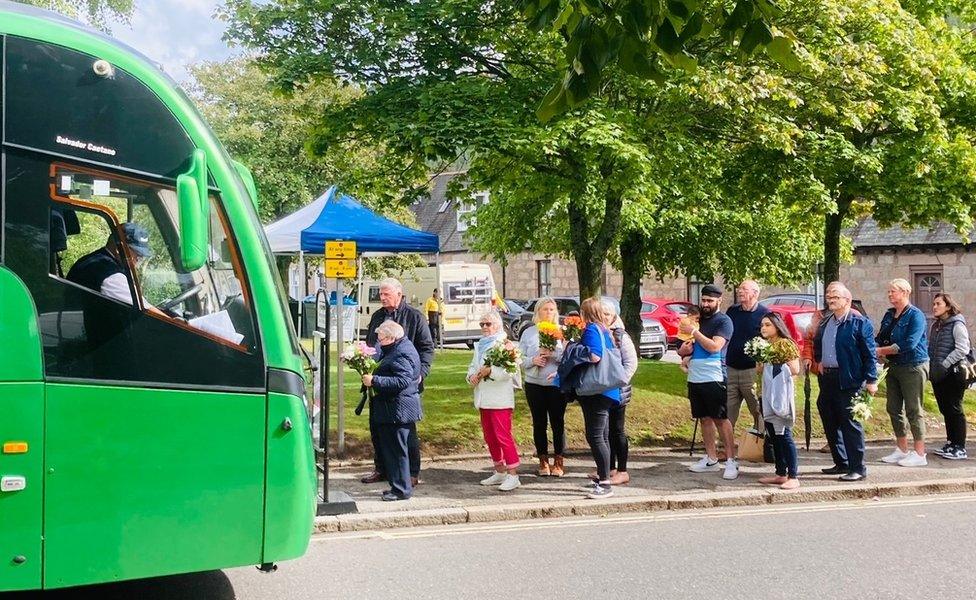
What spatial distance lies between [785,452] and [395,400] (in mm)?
3941

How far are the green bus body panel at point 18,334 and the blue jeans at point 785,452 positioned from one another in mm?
7223

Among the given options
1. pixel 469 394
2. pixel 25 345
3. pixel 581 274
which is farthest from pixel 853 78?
pixel 25 345

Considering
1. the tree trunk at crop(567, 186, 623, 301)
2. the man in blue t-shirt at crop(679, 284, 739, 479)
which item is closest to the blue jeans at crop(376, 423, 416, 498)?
the man in blue t-shirt at crop(679, 284, 739, 479)

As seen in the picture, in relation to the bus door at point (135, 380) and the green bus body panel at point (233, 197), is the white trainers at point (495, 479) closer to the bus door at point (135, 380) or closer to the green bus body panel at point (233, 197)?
the green bus body panel at point (233, 197)

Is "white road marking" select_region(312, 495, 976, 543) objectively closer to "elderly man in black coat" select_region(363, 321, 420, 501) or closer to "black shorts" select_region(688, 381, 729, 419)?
"elderly man in black coat" select_region(363, 321, 420, 501)

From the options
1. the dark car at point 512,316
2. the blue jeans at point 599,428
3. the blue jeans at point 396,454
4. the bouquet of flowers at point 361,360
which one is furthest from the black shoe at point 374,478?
the dark car at point 512,316

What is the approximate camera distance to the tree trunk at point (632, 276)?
23.6 metres

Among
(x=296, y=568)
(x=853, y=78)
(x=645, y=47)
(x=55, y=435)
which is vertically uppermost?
(x=853, y=78)

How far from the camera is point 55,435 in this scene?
483 centimetres

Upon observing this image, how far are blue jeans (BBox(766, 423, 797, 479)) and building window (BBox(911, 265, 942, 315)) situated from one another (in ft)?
90.1

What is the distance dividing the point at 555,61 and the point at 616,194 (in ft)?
6.51

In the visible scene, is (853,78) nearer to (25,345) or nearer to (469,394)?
(469,394)

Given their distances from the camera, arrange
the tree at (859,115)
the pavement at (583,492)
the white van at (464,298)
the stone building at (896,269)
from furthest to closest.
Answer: the stone building at (896,269) < the white van at (464,298) < the tree at (859,115) < the pavement at (583,492)

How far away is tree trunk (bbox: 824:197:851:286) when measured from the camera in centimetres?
1877
